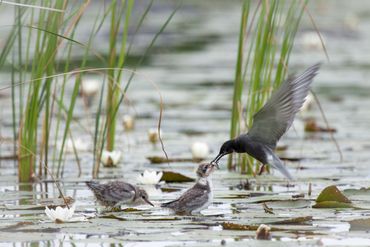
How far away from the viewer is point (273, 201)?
632 cm

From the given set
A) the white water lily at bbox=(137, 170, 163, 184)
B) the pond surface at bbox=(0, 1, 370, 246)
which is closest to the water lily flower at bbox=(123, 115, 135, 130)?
the pond surface at bbox=(0, 1, 370, 246)

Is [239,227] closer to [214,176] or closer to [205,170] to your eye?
[205,170]

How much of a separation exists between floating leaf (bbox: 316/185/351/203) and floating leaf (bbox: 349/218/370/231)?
2.21 ft

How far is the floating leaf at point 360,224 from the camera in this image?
538 cm

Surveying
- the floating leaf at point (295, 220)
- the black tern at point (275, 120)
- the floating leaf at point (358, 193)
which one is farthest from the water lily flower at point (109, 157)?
the floating leaf at point (295, 220)

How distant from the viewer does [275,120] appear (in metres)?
6.25

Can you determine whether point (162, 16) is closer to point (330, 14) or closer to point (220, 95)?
point (330, 14)

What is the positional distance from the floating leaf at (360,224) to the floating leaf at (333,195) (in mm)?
673

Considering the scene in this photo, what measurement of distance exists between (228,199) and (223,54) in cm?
1282

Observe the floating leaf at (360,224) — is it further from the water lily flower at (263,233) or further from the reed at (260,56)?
the reed at (260,56)

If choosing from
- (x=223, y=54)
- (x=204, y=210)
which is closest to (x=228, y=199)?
(x=204, y=210)

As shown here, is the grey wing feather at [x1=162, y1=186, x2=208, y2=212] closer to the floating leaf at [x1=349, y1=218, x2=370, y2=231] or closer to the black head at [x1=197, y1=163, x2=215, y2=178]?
the black head at [x1=197, y1=163, x2=215, y2=178]

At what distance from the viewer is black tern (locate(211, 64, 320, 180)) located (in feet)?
20.1

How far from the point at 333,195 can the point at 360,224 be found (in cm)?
74
